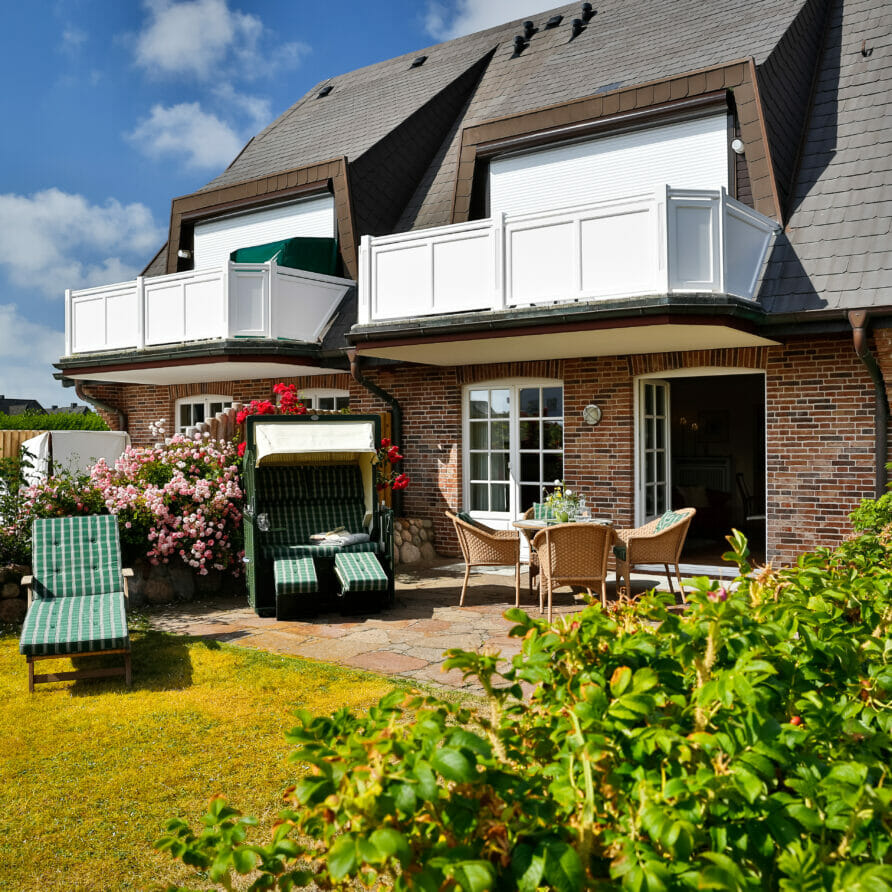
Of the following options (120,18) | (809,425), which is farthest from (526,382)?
(120,18)

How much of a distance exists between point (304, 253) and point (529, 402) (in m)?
4.38

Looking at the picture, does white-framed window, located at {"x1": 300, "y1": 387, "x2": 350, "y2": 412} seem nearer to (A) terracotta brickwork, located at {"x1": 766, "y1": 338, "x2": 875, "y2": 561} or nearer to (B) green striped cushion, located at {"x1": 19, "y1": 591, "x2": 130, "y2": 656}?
(A) terracotta brickwork, located at {"x1": 766, "y1": 338, "x2": 875, "y2": 561}

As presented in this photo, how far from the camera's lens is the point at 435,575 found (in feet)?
34.5

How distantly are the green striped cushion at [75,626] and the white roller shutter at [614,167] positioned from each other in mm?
6184

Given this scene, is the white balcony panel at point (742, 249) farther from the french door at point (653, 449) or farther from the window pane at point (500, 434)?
the window pane at point (500, 434)

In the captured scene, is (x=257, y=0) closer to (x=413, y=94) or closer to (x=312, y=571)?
(x=312, y=571)

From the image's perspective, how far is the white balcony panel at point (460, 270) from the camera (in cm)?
955

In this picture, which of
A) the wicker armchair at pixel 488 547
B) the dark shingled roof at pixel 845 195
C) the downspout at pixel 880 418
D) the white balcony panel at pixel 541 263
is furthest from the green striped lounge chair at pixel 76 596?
the downspout at pixel 880 418

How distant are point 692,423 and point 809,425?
7034 millimetres

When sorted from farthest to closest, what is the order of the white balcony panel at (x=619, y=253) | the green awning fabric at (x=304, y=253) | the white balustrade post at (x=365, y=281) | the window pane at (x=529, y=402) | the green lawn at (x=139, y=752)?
the green awning fabric at (x=304, y=253) → the window pane at (x=529, y=402) → the white balustrade post at (x=365, y=281) → the white balcony panel at (x=619, y=253) → the green lawn at (x=139, y=752)

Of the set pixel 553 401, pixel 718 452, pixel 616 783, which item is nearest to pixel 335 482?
pixel 553 401

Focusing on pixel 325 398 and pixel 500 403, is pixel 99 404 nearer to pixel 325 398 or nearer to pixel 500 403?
pixel 325 398

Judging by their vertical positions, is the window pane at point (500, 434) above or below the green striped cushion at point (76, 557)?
above

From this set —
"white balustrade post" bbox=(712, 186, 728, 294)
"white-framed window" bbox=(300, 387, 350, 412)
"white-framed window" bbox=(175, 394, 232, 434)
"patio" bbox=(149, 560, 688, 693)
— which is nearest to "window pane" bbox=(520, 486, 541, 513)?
"patio" bbox=(149, 560, 688, 693)
